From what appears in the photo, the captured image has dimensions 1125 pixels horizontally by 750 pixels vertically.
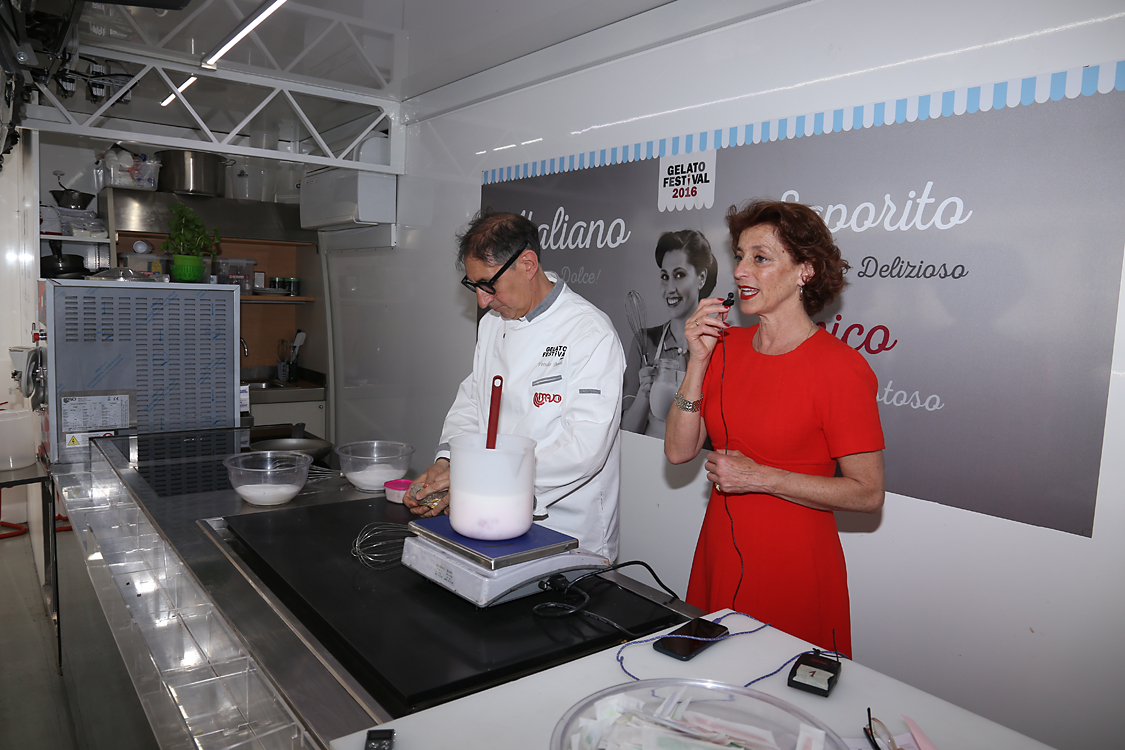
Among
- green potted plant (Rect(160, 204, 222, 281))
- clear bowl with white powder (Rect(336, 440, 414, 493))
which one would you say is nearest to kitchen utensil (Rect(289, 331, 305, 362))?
green potted plant (Rect(160, 204, 222, 281))

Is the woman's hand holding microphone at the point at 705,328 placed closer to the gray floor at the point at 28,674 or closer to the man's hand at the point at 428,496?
the man's hand at the point at 428,496

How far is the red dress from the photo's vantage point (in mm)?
1647

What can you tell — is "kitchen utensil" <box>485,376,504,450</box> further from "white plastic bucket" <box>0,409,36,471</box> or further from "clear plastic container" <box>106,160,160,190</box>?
"clear plastic container" <box>106,160,160,190</box>

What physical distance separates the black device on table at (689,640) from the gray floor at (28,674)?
8.73 feet

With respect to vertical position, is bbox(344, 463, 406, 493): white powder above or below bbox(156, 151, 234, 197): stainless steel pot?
below

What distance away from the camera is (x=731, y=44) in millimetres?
2482

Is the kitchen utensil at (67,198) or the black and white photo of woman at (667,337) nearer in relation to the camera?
the black and white photo of woman at (667,337)

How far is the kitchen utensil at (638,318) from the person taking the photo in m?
2.81

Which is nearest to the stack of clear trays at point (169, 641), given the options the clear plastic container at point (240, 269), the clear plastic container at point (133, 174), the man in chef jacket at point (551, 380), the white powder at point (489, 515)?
the white powder at point (489, 515)

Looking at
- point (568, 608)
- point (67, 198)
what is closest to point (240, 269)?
point (67, 198)

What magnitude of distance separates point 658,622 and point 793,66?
1.93 metres

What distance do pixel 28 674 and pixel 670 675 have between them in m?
3.39

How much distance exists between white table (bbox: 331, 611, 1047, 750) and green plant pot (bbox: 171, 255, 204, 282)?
264 centimetres

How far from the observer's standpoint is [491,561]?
3.44ft
